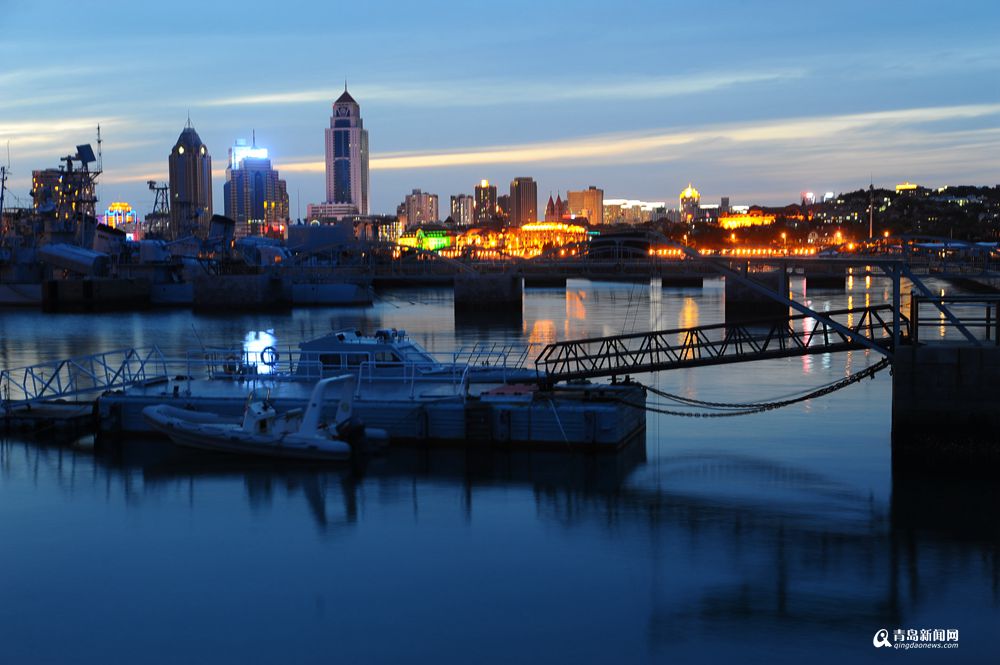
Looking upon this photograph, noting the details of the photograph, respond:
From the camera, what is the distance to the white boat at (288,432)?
27734 millimetres

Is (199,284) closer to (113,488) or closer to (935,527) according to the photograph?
(113,488)

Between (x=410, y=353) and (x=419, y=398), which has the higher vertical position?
(x=410, y=353)

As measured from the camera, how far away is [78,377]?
150ft

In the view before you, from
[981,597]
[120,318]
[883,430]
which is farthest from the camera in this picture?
[120,318]

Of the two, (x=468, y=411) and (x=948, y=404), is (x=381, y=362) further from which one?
(x=948, y=404)

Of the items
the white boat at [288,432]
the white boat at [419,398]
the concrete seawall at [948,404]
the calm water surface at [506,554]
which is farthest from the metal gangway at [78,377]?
the concrete seawall at [948,404]

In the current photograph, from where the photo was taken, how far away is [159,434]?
30.9m

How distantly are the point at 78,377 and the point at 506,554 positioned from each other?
2896 centimetres

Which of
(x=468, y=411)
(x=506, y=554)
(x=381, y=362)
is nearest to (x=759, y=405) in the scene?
(x=468, y=411)

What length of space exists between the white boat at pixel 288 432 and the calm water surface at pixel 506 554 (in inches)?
21.5

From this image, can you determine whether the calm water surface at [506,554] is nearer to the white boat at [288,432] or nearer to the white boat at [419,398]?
the white boat at [288,432]

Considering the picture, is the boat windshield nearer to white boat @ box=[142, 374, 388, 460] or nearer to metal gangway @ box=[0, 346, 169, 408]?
white boat @ box=[142, 374, 388, 460]

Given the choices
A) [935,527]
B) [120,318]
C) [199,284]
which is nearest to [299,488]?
[935,527]

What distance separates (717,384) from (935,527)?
20.9 meters
